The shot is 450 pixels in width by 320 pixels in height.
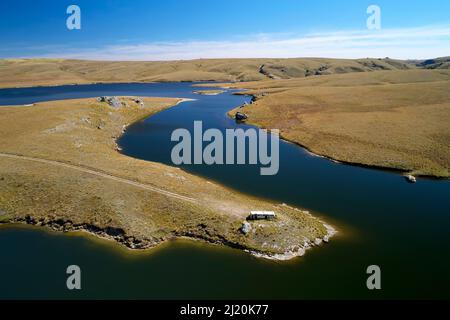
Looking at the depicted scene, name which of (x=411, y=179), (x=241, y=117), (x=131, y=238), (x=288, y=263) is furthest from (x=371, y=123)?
(x=131, y=238)

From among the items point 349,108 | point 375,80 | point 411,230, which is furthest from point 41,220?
point 375,80

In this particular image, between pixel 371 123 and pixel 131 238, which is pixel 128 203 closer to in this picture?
pixel 131 238

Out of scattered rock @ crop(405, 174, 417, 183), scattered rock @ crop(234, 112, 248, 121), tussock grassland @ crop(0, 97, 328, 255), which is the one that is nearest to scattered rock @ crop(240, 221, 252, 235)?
tussock grassland @ crop(0, 97, 328, 255)

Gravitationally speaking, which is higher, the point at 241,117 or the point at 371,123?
the point at 241,117

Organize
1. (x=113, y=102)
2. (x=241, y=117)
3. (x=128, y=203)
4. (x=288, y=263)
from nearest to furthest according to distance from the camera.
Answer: (x=288, y=263) → (x=128, y=203) → (x=241, y=117) → (x=113, y=102)

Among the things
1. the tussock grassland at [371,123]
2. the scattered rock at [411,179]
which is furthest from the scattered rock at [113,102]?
the scattered rock at [411,179]

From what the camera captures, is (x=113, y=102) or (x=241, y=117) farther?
(x=113, y=102)

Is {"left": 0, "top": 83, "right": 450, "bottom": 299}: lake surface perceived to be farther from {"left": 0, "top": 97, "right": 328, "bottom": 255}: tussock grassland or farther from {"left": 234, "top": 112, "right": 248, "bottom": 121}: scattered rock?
{"left": 234, "top": 112, "right": 248, "bottom": 121}: scattered rock
